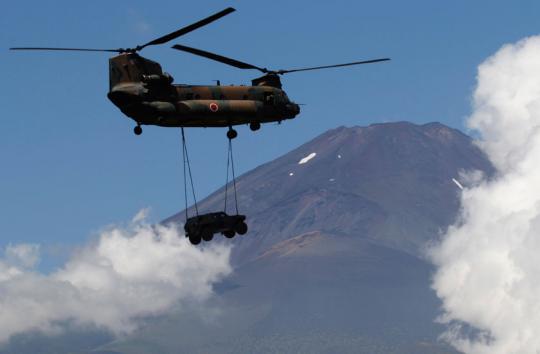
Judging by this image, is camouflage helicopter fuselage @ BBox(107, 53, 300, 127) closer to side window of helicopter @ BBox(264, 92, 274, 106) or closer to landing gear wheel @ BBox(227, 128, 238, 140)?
side window of helicopter @ BBox(264, 92, 274, 106)

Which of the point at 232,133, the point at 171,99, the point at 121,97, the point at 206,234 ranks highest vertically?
the point at 121,97

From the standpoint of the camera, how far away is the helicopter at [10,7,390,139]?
239 feet

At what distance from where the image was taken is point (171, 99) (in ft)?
242

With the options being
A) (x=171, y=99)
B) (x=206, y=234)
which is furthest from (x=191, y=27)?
(x=206, y=234)

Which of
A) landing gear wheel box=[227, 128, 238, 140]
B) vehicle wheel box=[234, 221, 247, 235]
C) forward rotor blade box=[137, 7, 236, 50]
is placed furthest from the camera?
vehicle wheel box=[234, 221, 247, 235]

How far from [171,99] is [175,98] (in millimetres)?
300

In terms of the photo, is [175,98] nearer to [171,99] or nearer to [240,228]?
[171,99]

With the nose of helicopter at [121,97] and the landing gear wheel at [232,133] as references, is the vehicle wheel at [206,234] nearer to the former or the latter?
the landing gear wheel at [232,133]

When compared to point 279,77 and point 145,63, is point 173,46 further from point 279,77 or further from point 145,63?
point 279,77

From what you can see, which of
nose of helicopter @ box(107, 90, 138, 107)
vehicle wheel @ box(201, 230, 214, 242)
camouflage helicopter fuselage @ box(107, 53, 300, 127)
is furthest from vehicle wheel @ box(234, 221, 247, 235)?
nose of helicopter @ box(107, 90, 138, 107)

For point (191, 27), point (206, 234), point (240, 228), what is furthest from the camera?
point (240, 228)

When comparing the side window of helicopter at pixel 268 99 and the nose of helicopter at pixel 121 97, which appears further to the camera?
the side window of helicopter at pixel 268 99

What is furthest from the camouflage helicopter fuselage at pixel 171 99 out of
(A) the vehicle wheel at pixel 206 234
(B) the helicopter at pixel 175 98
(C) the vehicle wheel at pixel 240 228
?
(A) the vehicle wheel at pixel 206 234

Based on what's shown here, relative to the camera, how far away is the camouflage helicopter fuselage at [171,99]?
72938mm
